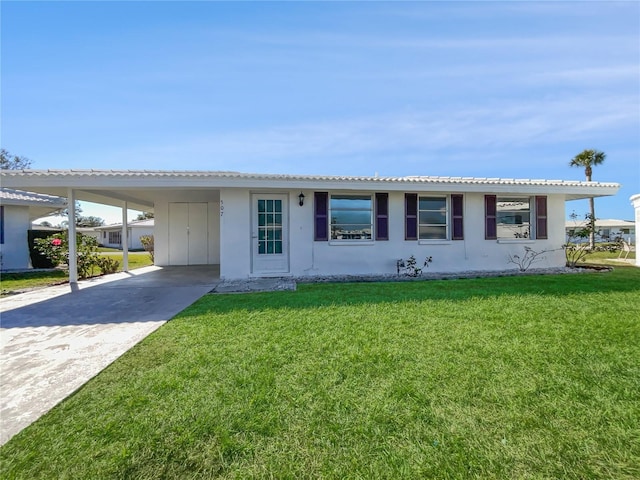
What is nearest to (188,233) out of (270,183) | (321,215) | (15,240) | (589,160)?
(270,183)

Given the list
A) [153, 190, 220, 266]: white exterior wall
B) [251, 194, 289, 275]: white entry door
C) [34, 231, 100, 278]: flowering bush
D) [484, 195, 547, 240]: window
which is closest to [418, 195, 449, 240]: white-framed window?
[484, 195, 547, 240]: window

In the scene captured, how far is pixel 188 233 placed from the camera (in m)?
13.7

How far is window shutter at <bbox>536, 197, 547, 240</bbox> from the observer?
11.0 m

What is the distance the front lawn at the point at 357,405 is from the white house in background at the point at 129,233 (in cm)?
2891

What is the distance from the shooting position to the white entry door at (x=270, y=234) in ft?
31.1

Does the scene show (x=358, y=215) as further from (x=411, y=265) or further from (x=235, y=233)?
(x=235, y=233)

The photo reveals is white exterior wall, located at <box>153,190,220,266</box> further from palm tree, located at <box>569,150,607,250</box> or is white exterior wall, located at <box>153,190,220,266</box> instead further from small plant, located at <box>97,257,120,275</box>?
palm tree, located at <box>569,150,607,250</box>

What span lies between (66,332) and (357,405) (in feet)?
15.1

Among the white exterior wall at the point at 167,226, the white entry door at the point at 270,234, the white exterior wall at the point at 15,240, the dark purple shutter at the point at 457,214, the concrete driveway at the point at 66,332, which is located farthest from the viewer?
the white exterior wall at the point at 15,240

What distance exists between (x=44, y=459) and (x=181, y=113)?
42.2ft

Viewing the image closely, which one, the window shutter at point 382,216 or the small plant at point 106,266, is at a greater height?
the window shutter at point 382,216

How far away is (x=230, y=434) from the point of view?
217 centimetres

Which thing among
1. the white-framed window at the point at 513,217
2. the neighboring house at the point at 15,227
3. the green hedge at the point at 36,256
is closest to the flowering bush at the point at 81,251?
the green hedge at the point at 36,256

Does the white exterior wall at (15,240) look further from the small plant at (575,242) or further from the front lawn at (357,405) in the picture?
the small plant at (575,242)
